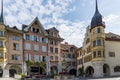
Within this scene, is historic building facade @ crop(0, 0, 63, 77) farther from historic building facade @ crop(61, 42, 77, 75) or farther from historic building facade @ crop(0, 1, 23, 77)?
historic building facade @ crop(61, 42, 77, 75)

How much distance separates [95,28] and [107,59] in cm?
839

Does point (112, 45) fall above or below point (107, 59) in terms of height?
above

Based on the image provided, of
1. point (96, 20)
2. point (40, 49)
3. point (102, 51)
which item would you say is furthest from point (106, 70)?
point (40, 49)

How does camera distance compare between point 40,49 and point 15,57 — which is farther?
point 40,49

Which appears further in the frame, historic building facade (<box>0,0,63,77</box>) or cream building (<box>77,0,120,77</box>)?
cream building (<box>77,0,120,77</box>)

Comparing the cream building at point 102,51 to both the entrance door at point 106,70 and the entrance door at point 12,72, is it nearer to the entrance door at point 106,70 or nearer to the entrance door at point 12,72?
the entrance door at point 106,70

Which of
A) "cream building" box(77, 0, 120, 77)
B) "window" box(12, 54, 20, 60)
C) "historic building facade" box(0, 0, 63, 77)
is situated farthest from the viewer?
"window" box(12, 54, 20, 60)

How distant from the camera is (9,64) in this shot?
5441cm

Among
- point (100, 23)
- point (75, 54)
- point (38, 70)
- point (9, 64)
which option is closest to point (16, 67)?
point (9, 64)

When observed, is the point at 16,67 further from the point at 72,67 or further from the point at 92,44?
the point at 72,67

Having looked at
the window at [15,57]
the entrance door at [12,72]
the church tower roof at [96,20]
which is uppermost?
the church tower roof at [96,20]

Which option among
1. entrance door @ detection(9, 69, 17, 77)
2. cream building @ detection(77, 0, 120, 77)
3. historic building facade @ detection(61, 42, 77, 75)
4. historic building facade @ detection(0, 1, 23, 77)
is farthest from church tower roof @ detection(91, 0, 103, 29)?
entrance door @ detection(9, 69, 17, 77)

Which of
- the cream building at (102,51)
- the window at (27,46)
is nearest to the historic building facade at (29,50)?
the window at (27,46)

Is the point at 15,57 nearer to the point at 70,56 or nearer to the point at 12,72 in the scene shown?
the point at 12,72
